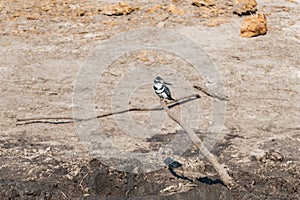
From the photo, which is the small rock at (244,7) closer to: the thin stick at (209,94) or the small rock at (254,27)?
the small rock at (254,27)

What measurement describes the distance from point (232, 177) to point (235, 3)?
15.4ft

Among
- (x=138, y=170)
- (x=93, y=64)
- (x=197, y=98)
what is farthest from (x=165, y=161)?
(x=93, y=64)

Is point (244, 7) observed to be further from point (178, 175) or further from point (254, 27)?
point (178, 175)

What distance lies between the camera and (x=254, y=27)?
873 centimetres

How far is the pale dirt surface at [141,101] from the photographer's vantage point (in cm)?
545

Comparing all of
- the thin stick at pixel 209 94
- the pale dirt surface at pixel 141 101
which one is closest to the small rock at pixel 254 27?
the pale dirt surface at pixel 141 101

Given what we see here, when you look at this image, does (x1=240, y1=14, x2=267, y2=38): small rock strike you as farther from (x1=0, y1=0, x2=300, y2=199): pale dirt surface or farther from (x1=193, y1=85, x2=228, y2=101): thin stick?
(x1=193, y1=85, x2=228, y2=101): thin stick

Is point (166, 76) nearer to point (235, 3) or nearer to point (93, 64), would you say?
point (93, 64)

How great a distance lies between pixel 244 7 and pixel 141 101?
2.94 meters

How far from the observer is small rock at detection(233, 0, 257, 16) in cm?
923

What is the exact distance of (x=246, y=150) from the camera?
20.0ft

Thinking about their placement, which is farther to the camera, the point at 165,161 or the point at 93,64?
the point at 93,64

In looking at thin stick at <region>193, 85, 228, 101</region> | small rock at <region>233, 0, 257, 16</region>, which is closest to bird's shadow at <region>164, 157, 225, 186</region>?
thin stick at <region>193, 85, 228, 101</region>

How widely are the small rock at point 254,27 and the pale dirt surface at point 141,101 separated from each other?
0.12 metres
